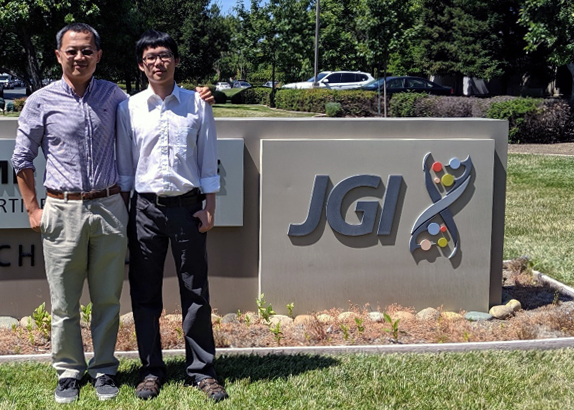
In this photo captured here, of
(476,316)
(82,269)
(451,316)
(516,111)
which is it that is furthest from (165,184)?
(516,111)

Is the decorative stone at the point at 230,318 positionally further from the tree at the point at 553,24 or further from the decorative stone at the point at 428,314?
the tree at the point at 553,24

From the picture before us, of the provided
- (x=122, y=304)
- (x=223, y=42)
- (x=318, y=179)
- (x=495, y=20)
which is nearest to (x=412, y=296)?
(x=318, y=179)

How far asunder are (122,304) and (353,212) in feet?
6.03

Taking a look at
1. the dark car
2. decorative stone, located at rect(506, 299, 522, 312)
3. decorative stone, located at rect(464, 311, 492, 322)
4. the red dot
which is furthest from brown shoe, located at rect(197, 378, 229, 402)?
the dark car

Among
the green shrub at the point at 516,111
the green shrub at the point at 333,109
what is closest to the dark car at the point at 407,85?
the green shrub at the point at 333,109

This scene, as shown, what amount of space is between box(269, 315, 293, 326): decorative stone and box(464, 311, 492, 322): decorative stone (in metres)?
1.35

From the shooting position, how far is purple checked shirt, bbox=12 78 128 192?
153 inches

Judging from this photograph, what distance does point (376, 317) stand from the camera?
573 centimetres

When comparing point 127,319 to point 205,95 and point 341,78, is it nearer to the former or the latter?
point 205,95

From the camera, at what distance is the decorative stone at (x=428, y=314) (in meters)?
5.80

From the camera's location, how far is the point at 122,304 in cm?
577

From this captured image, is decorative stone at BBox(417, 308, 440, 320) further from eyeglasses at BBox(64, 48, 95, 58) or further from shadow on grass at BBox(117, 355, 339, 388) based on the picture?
eyeglasses at BBox(64, 48, 95, 58)

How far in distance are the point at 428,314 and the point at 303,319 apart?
37.4 inches

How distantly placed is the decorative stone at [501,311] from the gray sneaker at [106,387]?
305 cm
